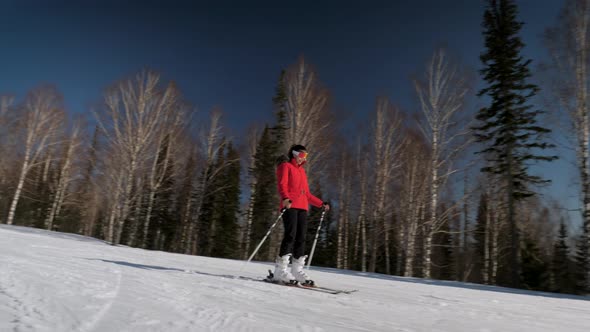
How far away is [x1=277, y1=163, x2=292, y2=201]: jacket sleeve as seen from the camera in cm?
447

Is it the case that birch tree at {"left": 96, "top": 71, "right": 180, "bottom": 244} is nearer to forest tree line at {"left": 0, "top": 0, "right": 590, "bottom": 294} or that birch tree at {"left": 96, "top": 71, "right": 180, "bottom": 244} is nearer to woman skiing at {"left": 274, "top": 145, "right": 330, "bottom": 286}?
forest tree line at {"left": 0, "top": 0, "right": 590, "bottom": 294}

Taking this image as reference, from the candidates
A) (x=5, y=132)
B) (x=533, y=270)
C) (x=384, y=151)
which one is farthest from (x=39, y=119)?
(x=533, y=270)

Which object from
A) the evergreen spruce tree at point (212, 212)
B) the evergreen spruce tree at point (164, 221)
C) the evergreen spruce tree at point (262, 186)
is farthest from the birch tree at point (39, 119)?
the evergreen spruce tree at point (262, 186)

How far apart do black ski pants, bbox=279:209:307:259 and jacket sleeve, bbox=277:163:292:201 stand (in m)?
0.26

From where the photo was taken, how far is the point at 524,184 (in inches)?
511

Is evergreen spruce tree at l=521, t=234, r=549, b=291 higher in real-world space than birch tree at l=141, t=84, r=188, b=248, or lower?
lower

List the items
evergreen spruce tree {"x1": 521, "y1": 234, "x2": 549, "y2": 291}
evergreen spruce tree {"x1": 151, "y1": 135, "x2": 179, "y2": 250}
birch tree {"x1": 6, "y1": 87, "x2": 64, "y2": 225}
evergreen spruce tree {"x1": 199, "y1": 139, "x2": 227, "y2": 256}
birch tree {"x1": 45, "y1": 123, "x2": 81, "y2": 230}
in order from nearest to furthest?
birch tree {"x1": 6, "y1": 87, "x2": 64, "y2": 225}
evergreen spruce tree {"x1": 521, "y1": 234, "x2": 549, "y2": 291}
birch tree {"x1": 45, "y1": 123, "x2": 81, "y2": 230}
evergreen spruce tree {"x1": 199, "y1": 139, "x2": 227, "y2": 256}
evergreen spruce tree {"x1": 151, "y1": 135, "x2": 179, "y2": 250}

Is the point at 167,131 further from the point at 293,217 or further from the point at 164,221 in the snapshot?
the point at 293,217

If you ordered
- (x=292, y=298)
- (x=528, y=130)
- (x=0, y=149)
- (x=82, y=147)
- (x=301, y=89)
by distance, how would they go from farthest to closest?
(x=82, y=147) → (x=0, y=149) → (x=301, y=89) → (x=528, y=130) → (x=292, y=298)

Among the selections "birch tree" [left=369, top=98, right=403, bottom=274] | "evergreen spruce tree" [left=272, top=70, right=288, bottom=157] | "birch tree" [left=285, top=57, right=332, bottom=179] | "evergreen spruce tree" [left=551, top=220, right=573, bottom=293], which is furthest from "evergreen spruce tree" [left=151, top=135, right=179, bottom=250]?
"evergreen spruce tree" [left=551, top=220, right=573, bottom=293]

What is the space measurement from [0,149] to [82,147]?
17.0 feet

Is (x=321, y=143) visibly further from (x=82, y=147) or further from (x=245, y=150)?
(x=82, y=147)

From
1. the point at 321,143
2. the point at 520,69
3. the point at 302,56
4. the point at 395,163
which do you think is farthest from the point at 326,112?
the point at 520,69

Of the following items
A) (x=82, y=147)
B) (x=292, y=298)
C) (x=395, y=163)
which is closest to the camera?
(x=292, y=298)
